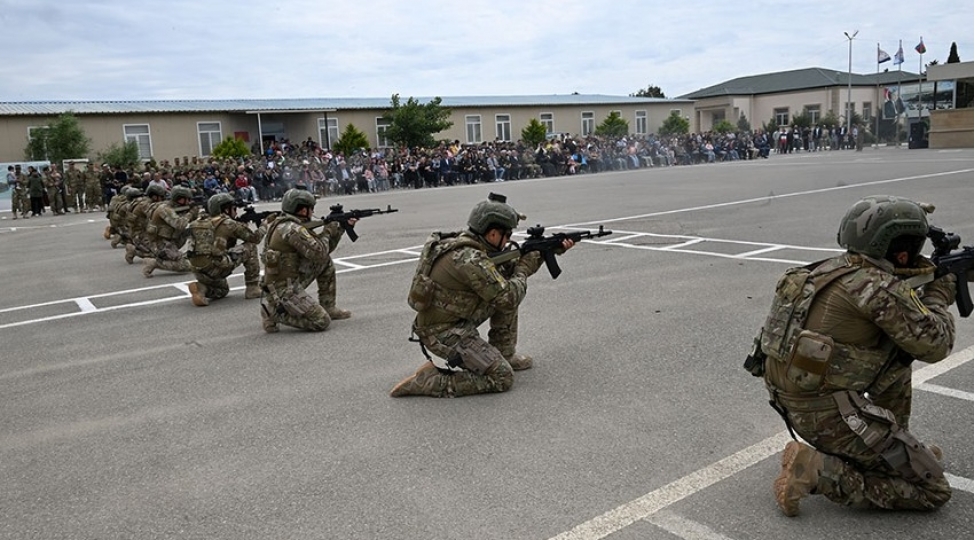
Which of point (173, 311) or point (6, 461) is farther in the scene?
point (173, 311)

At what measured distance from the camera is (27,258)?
16.3 m

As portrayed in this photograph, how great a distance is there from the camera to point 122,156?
119 feet

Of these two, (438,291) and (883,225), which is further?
(438,291)

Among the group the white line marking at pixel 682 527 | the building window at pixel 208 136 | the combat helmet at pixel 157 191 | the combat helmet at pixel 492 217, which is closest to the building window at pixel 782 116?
the building window at pixel 208 136

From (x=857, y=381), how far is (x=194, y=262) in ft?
27.4

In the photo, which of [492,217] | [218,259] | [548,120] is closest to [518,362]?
[492,217]

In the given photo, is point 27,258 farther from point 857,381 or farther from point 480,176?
point 480,176

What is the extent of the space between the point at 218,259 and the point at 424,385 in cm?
520

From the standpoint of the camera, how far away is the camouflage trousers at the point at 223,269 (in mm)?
10312

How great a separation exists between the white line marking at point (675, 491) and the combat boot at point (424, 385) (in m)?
2.14

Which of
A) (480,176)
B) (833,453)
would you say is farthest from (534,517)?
(480,176)

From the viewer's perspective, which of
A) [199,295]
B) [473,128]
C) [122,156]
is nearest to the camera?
[199,295]

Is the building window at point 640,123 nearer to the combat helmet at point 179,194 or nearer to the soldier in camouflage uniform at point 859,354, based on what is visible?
the combat helmet at point 179,194

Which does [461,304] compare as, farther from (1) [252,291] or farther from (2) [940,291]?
(1) [252,291]
